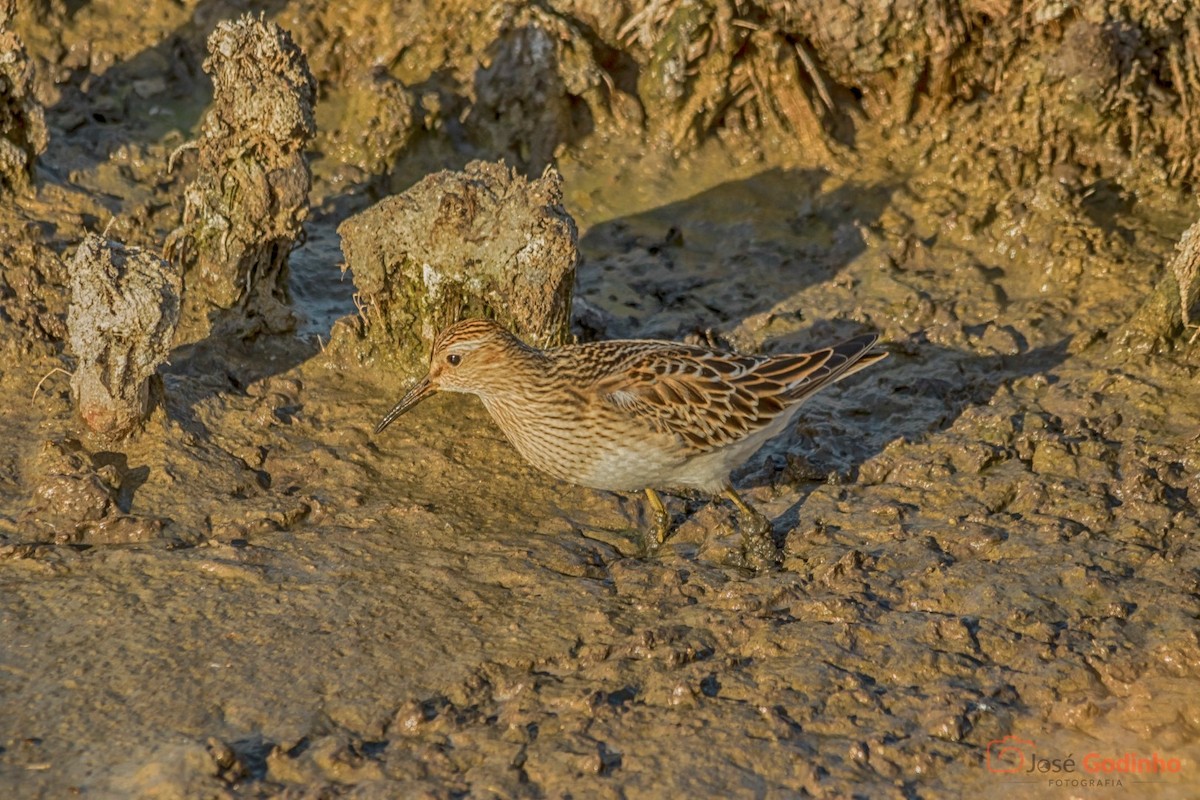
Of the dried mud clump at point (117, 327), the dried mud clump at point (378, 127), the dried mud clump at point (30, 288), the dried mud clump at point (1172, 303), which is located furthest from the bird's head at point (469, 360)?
the dried mud clump at point (1172, 303)

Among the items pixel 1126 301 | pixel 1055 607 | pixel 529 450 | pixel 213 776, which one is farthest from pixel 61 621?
pixel 1126 301

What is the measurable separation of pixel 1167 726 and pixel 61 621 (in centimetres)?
490

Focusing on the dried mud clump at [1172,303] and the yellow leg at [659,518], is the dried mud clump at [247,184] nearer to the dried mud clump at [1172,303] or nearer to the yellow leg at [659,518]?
the yellow leg at [659,518]

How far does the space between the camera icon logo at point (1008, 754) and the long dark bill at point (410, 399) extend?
368 cm

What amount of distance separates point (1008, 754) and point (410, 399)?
3.79m

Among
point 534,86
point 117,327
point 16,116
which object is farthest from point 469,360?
point 16,116

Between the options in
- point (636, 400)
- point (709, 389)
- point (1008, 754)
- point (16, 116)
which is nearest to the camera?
point (1008, 754)

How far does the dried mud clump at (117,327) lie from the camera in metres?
7.53

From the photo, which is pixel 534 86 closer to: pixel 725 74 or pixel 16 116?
pixel 725 74

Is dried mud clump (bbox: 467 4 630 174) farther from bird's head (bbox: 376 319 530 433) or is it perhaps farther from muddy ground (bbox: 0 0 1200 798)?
bird's head (bbox: 376 319 530 433)

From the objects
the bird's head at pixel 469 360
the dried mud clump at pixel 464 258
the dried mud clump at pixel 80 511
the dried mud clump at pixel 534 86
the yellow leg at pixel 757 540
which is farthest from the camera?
the dried mud clump at pixel 534 86

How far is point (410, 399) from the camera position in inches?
316

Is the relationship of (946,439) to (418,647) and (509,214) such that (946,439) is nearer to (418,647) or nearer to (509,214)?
(509,214)

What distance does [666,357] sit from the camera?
25.9 ft
